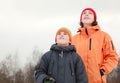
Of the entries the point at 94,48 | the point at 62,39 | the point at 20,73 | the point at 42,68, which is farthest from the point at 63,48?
the point at 20,73

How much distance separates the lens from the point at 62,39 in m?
7.01

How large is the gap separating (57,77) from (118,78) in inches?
2112

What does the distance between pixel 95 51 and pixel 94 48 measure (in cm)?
5

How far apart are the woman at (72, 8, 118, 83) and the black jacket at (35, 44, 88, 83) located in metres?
0.59

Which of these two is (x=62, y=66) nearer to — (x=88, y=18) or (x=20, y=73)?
(x=88, y=18)

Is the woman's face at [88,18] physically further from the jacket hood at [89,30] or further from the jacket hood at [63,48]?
the jacket hood at [63,48]

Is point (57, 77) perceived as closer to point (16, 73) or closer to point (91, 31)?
point (91, 31)

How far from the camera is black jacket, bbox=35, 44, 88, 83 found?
6879 millimetres

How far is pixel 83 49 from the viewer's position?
763 centimetres

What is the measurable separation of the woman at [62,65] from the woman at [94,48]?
0.59 meters

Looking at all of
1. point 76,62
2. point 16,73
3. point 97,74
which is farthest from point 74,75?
point 16,73

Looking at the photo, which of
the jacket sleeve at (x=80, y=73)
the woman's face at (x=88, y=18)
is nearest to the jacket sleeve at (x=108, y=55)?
the woman's face at (x=88, y=18)

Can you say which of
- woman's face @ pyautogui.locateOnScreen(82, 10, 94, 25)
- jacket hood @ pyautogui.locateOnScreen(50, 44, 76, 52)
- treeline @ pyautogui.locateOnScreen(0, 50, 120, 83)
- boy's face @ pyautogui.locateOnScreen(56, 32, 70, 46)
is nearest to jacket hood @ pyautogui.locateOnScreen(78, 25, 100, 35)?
woman's face @ pyautogui.locateOnScreen(82, 10, 94, 25)

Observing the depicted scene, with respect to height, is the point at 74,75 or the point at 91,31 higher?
the point at 91,31
